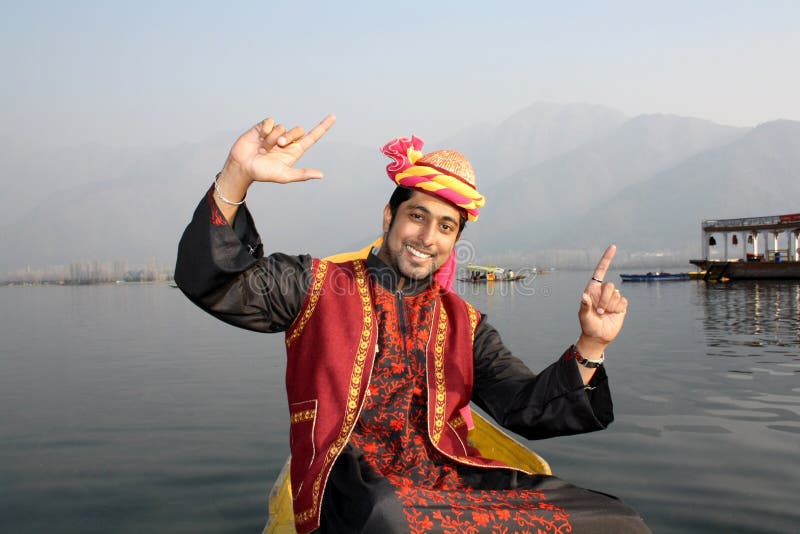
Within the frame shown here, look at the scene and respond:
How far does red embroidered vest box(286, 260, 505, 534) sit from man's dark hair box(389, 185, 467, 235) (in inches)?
15.3

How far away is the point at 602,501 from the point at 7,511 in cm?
537

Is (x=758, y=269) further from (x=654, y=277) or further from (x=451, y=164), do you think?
(x=451, y=164)

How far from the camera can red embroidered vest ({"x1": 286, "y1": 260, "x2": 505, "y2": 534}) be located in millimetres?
2811

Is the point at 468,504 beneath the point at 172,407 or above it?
above

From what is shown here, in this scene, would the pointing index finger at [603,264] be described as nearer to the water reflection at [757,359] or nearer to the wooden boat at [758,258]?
the water reflection at [757,359]

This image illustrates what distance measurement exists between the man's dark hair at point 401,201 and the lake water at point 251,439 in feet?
9.94

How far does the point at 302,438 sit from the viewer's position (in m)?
2.87

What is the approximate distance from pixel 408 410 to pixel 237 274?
995 mm

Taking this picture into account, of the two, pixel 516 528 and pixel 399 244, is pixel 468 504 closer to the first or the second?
pixel 516 528

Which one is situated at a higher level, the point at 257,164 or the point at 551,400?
the point at 257,164

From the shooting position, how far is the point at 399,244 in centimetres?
322

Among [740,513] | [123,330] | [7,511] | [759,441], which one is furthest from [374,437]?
[123,330]

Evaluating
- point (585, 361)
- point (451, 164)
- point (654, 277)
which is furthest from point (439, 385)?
point (654, 277)

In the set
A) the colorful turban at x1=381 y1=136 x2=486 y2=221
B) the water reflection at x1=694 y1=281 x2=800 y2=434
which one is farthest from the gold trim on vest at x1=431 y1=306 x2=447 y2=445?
the water reflection at x1=694 y1=281 x2=800 y2=434
